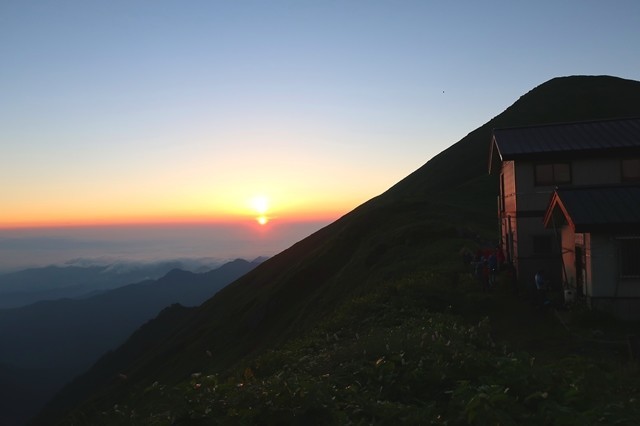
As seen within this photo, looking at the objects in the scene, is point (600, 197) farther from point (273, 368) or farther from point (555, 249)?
point (273, 368)

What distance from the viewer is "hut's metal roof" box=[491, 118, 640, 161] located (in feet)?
87.6

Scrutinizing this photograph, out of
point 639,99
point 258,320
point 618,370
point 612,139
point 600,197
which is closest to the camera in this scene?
point 618,370

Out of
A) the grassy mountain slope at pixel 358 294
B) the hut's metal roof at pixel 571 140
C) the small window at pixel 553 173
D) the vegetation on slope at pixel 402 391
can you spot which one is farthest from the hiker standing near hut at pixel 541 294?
the vegetation on slope at pixel 402 391

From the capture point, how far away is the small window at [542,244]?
2808cm

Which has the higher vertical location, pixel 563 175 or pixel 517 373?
pixel 563 175

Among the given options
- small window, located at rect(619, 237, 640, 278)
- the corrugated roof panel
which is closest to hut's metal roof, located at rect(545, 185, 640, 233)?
the corrugated roof panel

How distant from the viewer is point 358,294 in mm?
33812

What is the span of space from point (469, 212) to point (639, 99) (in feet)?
310

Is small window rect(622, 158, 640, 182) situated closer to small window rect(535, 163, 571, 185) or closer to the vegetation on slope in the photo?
small window rect(535, 163, 571, 185)

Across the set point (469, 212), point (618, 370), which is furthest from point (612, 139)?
point (469, 212)

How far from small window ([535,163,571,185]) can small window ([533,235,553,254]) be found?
315cm

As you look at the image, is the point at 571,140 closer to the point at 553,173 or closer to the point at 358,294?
the point at 553,173

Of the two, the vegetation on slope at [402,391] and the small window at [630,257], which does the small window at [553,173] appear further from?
the vegetation on slope at [402,391]

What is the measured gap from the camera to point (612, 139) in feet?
89.9
